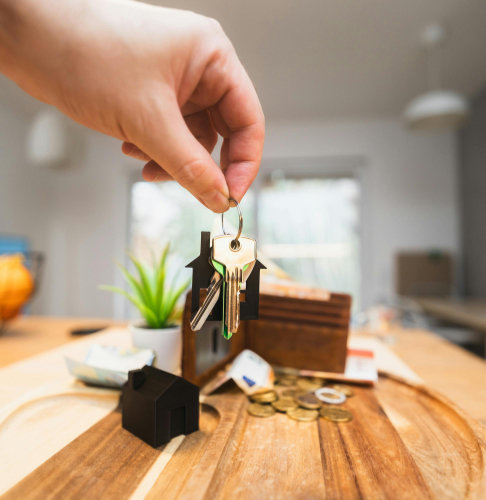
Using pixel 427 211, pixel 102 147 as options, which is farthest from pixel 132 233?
pixel 427 211

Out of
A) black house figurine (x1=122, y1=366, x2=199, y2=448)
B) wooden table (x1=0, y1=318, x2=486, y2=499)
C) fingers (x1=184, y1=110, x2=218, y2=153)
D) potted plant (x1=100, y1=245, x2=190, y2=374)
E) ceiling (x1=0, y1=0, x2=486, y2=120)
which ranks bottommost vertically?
wooden table (x1=0, y1=318, x2=486, y2=499)

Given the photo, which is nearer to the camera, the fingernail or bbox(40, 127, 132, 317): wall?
the fingernail

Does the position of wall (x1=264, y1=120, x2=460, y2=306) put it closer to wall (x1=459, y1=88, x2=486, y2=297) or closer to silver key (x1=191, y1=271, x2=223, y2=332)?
wall (x1=459, y1=88, x2=486, y2=297)

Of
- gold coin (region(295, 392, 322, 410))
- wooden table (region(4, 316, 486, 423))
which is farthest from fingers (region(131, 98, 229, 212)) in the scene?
wooden table (region(4, 316, 486, 423))

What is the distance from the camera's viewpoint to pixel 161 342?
64cm

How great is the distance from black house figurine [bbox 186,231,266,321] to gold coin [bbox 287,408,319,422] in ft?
0.63

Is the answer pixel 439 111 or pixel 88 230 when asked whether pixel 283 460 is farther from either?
pixel 88 230

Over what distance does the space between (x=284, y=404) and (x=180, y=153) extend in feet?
1.36

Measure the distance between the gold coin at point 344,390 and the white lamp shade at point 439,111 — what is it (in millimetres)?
2028

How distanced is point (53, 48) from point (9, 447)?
450 millimetres

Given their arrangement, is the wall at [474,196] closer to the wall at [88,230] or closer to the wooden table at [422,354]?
the wooden table at [422,354]

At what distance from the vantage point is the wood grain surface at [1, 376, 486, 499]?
344 millimetres

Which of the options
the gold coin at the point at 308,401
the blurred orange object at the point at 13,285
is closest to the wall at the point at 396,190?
the blurred orange object at the point at 13,285

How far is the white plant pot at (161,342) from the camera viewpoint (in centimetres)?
64
